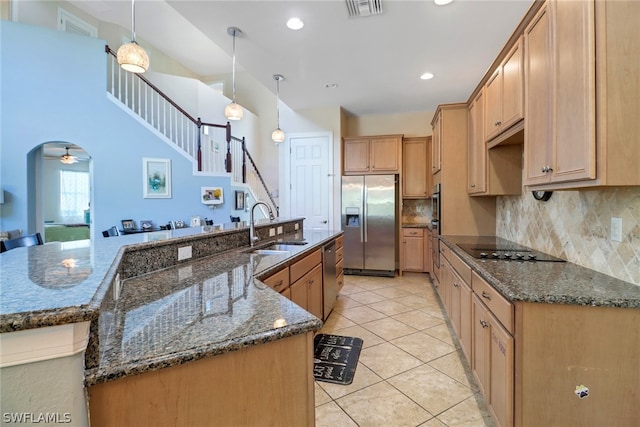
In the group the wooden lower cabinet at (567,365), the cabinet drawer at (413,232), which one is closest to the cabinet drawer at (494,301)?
the wooden lower cabinet at (567,365)

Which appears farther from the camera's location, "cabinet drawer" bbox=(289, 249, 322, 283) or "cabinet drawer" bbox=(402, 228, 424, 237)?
"cabinet drawer" bbox=(402, 228, 424, 237)

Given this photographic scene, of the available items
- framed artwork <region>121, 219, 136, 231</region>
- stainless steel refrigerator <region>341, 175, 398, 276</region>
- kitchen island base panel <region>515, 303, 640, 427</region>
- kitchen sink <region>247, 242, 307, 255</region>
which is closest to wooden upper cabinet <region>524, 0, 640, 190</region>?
kitchen island base panel <region>515, 303, 640, 427</region>

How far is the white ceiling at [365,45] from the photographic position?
259 cm

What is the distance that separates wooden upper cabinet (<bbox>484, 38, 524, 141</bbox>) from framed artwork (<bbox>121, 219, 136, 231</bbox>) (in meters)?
5.73

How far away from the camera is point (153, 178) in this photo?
5.71 m

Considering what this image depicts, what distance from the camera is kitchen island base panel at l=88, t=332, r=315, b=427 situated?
2.63ft

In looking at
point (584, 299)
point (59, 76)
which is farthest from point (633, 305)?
point (59, 76)

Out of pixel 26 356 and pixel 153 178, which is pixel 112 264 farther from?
pixel 153 178

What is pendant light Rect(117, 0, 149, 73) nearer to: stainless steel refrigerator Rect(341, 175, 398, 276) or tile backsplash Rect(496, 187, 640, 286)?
stainless steel refrigerator Rect(341, 175, 398, 276)

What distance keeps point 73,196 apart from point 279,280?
11.5 metres

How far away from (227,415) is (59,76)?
6.64 m

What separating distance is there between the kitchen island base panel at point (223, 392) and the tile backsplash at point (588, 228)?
5.58 ft

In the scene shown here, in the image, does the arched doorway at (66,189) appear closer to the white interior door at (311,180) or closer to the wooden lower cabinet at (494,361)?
the white interior door at (311,180)

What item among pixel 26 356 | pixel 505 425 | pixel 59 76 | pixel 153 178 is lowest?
pixel 505 425
